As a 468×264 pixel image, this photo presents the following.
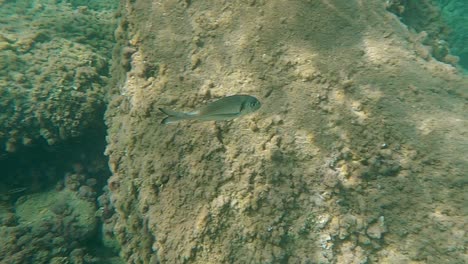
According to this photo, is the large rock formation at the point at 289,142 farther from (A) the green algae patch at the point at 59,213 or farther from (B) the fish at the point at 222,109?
(A) the green algae patch at the point at 59,213

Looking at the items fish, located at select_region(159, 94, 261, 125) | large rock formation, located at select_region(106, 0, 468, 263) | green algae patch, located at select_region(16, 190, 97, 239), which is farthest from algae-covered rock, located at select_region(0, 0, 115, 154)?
fish, located at select_region(159, 94, 261, 125)

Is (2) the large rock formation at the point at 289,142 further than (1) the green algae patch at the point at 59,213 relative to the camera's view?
No

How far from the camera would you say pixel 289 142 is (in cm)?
298

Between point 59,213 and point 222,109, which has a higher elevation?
point 222,109

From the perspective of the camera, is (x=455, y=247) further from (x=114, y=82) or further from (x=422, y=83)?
(x=114, y=82)

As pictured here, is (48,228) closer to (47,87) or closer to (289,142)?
(47,87)

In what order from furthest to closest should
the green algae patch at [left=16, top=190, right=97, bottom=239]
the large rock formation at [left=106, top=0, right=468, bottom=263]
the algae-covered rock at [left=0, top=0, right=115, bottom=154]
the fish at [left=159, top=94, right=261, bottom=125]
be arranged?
1. the algae-covered rock at [left=0, top=0, right=115, bottom=154]
2. the green algae patch at [left=16, top=190, right=97, bottom=239]
3. the large rock formation at [left=106, top=0, right=468, bottom=263]
4. the fish at [left=159, top=94, right=261, bottom=125]

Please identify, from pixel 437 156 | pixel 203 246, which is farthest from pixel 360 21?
pixel 203 246

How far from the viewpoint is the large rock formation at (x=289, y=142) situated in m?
2.68

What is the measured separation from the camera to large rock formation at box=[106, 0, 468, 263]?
2.68 m

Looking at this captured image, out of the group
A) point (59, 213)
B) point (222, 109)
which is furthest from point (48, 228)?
point (222, 109)

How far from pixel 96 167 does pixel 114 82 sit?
1741 millimetres

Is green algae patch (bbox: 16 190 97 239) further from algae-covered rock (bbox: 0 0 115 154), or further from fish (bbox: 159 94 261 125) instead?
fish (bbox: 159 94 261 125)

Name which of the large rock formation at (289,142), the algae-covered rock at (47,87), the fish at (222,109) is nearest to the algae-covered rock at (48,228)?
the algae-covered rock at (47,87)
